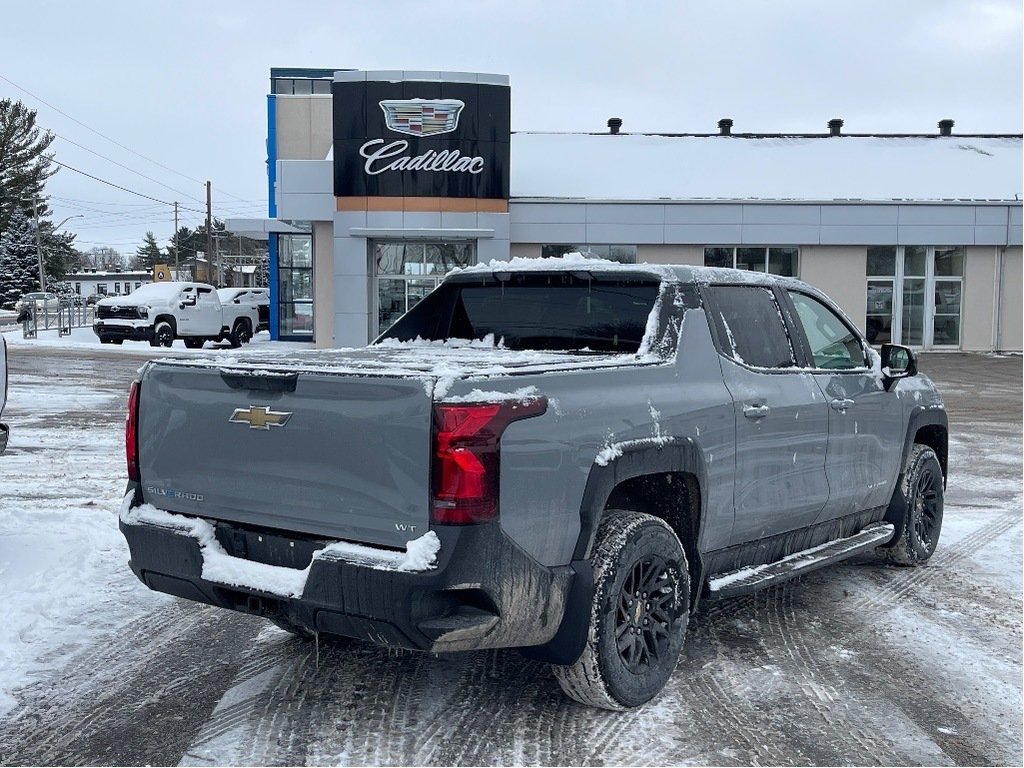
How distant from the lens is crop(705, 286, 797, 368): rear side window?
4.98 metres

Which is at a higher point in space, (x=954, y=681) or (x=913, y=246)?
(x=913, y=246)

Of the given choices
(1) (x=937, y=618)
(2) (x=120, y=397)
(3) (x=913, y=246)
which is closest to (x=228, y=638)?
(1) (x=937, y=618)

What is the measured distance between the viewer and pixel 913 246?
29.5 metres

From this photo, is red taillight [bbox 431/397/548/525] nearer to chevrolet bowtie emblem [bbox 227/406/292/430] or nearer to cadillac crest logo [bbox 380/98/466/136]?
chevrolet bowtie emblem [bbox 227/406/292/430]

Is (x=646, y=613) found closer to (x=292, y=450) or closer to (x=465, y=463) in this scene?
(x=465, y=463)

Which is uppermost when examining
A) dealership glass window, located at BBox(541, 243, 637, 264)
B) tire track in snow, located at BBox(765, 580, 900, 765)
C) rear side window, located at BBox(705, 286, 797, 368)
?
dealership glass window, located at BBox(541, 243, 637, 264)

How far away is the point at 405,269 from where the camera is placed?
28547 millimetres

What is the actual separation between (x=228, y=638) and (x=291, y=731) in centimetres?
131

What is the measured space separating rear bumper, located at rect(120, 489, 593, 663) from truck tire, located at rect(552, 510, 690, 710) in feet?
0.44

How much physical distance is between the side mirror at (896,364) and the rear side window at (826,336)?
0.17m

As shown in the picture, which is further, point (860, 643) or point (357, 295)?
point (357, 295)

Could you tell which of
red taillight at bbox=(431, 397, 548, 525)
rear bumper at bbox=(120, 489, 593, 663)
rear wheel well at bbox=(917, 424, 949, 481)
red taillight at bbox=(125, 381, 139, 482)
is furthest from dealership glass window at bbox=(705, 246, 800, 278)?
red taillight at bbox=(431, 397, 548, 525)

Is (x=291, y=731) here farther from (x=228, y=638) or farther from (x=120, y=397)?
(x=120, y=397)

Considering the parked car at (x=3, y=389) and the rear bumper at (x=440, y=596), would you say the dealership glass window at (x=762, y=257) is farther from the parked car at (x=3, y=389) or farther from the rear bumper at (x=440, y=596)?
the rear bumper at (x=440, y=596)
